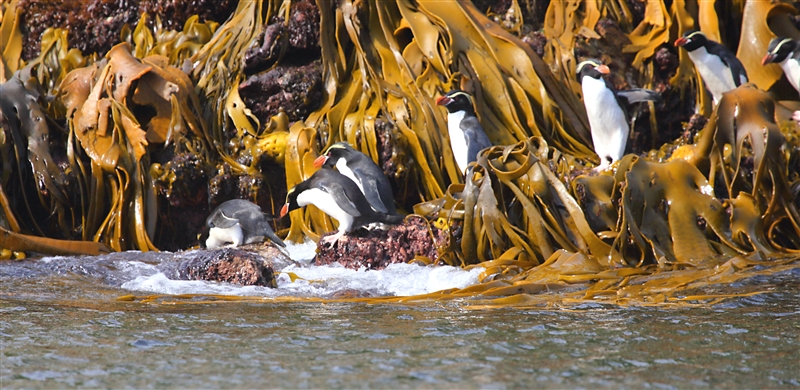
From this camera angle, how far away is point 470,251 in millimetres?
4918

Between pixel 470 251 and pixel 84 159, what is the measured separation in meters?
3.47

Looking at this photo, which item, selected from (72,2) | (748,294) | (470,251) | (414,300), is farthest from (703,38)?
(72,2)

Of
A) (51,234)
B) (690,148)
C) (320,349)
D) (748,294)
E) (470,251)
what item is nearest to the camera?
(320,349)

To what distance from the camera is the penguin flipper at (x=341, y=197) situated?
202 inches

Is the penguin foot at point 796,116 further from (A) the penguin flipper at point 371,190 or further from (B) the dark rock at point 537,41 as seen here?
(A) the penguin flipper at point 371,190

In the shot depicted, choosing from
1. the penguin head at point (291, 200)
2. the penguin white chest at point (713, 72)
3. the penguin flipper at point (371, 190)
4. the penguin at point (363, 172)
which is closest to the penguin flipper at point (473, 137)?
the penguin at point (363, 172)

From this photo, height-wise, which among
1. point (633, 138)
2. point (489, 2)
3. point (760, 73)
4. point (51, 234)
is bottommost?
point (51, 234)

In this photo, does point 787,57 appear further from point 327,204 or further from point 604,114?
point 327,204

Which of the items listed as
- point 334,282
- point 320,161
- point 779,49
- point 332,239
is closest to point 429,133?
point 320,161

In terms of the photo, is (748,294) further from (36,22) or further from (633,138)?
(36,22)

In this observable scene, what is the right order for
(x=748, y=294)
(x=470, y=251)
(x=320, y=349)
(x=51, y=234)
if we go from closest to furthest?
(x=320, y=349) < (x=748, y=294) < (x=470, y=251) < (x=51, y=234)

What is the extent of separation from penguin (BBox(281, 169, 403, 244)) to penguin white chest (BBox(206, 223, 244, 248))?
0.36 m

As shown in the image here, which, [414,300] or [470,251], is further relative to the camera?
[470,251]

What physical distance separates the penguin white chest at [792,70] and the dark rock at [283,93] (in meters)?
3.79
